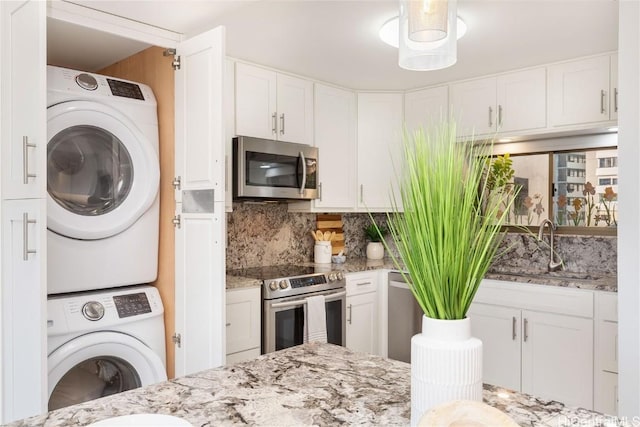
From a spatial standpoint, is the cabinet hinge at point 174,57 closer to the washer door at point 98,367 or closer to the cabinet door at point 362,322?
the washer door at point 98,367

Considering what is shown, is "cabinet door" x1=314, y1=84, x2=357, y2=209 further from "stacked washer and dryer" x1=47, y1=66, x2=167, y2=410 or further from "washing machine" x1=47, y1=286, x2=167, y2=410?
"washing machine" x1=47, y1=286, x2=167, y2=410

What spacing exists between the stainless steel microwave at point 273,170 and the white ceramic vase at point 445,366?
7.46 ft

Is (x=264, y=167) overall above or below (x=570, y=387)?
above

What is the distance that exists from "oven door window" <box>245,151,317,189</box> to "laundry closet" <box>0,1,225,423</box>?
0.59 metres

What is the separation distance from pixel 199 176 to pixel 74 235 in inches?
25.3

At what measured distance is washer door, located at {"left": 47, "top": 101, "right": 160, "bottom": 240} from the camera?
227cm

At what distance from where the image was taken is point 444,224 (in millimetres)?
882

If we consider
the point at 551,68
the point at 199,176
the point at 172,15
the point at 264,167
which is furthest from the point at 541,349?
the point at 172,15

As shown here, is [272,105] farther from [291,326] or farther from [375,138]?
[291,326]
